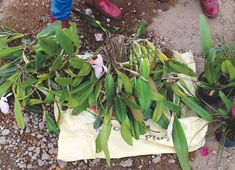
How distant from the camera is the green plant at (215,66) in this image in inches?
90.7

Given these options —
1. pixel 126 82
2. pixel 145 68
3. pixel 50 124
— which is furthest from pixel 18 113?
pixel 145 68

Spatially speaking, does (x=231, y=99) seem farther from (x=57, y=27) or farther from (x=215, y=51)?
(x=57, y=27)

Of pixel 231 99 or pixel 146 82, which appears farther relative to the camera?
pixel 231 99

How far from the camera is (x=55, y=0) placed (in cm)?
236

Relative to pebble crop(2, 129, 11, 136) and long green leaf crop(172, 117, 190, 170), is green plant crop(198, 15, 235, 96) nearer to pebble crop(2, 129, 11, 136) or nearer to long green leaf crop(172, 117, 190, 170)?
long green leaf crop(172, 117, 190, 170)

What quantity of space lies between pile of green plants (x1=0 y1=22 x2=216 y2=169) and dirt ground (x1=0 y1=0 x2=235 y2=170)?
142mm

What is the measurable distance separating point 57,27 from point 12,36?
1.35 feet

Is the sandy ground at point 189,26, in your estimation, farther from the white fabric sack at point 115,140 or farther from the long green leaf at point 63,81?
the long green leaf at point 63,81

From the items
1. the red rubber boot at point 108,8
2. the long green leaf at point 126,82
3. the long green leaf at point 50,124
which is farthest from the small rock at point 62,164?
the red rubber boot at point 108,8

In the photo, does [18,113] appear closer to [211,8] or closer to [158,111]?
[158,111]

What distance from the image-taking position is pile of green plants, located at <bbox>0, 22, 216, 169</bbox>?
2.25m

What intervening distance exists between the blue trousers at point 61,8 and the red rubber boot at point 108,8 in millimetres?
300

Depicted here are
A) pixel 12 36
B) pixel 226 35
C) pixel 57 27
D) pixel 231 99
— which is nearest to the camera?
pixel 57 27

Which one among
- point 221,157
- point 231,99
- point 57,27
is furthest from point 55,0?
point 221,157
